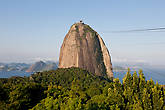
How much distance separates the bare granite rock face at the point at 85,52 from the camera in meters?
68.3

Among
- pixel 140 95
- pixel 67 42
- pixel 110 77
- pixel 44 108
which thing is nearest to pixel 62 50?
pixel 67 42

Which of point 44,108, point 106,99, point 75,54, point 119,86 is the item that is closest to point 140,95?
point 119,86

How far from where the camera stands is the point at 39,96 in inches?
1102

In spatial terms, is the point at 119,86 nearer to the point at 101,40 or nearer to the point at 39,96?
the point at 39,96

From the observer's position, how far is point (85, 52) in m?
69.2

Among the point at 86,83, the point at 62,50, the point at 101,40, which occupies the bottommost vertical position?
the point at 86,83

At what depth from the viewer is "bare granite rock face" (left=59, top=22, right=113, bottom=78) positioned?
6831 cm

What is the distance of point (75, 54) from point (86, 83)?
18439 mm

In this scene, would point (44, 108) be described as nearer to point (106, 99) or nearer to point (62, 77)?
point (106, 99)

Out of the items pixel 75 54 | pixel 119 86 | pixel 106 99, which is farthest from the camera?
pixel 75 54

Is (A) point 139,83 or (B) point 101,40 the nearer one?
(A) point 139,83

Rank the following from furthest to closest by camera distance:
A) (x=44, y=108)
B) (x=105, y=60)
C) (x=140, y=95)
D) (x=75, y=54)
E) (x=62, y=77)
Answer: (x=105, y=60), (x=75, y=54), (x=62, y=77), (x=140, y=95), (x=44, y=108)

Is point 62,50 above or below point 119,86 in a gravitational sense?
above

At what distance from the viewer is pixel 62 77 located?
5672cm
